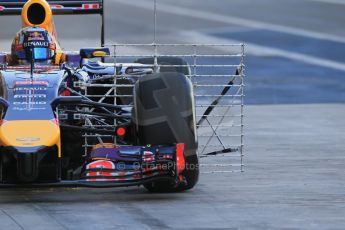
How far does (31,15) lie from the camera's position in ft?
48.9

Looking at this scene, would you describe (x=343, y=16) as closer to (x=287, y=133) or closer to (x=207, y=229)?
(x=287, y=133)

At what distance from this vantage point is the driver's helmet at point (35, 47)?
44.7 ft

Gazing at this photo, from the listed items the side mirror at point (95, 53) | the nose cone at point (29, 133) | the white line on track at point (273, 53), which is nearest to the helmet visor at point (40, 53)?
the side mirror at point (95, 53)

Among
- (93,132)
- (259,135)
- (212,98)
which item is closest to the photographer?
(93,132)

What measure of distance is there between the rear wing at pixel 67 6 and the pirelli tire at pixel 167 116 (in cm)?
396

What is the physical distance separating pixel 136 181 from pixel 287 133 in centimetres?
631

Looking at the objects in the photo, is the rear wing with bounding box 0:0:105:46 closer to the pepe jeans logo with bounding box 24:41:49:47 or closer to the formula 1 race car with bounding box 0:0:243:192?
→ the pepe jeans logo with bounding box 24:41:49:47

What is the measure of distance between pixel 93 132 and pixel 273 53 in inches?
626

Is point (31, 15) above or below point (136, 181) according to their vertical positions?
above

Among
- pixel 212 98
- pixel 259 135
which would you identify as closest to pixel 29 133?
pixel 259 135

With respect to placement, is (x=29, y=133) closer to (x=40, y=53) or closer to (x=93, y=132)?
(x=93, y=132)

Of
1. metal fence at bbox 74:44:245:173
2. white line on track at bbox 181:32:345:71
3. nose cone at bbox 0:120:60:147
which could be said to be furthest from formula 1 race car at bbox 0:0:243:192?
white line on track at bbox 181:32:345:71

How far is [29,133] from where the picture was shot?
37.3ft

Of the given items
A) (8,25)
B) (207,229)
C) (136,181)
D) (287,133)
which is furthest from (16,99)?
(8,25)
